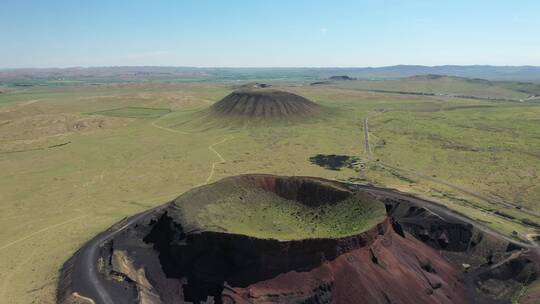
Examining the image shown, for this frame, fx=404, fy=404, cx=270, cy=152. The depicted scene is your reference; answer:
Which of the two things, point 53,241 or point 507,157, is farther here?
point 507,157

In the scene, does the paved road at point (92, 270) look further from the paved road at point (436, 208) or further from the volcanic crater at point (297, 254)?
the paved road at point (436, 208)

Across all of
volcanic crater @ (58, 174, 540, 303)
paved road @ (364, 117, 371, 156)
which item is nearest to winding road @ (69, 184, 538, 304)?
volcanic crater @ (58, 174, 540, 303)

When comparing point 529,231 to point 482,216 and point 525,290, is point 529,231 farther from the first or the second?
point 525,290

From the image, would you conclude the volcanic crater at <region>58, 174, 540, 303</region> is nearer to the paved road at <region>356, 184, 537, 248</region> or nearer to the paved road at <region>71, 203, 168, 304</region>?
the paved road at <region>71, 203, 168, 304</region>

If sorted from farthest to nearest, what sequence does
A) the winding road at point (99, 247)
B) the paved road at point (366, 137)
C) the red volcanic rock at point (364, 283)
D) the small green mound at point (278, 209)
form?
the paved road at point (366, 137) → the small green mound at point (278, 209) → the winding road at point (99, 247) → the red volcanic rock at point (364, 283)

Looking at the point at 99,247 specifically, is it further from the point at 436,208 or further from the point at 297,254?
the point at 436,208

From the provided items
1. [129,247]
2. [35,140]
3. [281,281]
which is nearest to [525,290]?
[281,281]

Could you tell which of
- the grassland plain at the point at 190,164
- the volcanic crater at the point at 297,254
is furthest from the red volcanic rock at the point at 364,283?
the grassland plain at the point at 190,164
